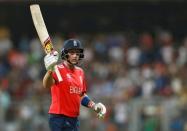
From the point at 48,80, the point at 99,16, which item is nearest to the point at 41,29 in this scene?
the point at 48,80

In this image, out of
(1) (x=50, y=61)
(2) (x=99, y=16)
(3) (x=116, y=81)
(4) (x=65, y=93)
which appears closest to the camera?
(1) (x=50, y=61)

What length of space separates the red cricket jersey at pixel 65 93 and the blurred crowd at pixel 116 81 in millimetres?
6409

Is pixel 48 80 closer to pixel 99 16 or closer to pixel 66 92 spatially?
pixel 66 92

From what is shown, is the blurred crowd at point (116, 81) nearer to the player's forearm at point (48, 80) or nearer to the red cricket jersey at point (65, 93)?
the red cricket jersey at point (65, 93)

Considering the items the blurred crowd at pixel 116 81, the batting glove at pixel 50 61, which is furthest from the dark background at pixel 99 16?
the batting glove at pixel 50 61

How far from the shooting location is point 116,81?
20.5 m

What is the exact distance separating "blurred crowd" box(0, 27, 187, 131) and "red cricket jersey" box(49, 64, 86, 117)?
641 centimetres

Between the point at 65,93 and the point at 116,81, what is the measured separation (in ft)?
30.8

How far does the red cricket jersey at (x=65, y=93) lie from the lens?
36.6 ft

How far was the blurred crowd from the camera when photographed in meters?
18.4

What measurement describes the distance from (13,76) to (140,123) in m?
4.34

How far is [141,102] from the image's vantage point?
1839cm

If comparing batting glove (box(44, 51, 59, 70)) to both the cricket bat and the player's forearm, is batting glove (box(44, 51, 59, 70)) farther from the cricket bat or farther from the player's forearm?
the cricket bat

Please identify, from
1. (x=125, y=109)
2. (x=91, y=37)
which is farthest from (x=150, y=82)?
(x=91, y=37)
